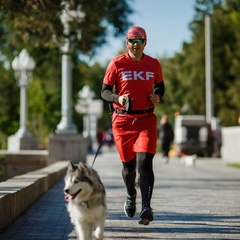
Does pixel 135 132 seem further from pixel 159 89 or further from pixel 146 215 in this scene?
pixel 146 215

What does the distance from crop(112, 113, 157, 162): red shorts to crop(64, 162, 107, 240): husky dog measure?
5.05 feet

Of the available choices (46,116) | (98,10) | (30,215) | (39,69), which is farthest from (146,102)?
(46,116)

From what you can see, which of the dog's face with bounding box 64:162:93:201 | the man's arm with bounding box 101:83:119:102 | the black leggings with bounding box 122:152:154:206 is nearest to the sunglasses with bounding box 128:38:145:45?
the man's arm with bounding box 101:83:119:102

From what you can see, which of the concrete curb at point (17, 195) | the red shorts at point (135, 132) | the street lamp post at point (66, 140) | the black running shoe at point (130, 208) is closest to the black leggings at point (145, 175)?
the red shorts at point (135, 132)

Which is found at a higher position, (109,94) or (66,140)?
(109,94)

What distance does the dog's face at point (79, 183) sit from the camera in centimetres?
686

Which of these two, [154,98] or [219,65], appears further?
[219,65]

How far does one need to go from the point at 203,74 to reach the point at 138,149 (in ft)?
182

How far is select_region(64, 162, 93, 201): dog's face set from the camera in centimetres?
686

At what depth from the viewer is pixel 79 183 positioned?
271 inches

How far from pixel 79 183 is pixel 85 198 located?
0.18 meters

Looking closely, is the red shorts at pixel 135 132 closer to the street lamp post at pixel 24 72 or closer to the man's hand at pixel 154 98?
the man's hand at pixel 154 98

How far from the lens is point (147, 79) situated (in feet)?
28.5

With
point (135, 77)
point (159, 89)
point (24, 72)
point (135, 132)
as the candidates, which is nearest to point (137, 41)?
point (135, 77)
